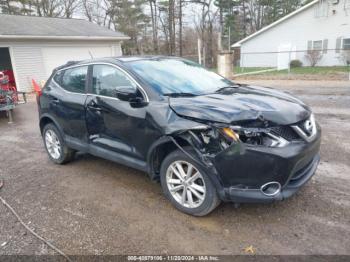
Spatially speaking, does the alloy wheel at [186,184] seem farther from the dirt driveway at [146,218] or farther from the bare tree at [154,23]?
the bare tree at [154,23]

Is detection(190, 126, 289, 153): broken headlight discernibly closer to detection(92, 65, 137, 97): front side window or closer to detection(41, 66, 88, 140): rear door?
detection(92, 65, 137, 97): front side window

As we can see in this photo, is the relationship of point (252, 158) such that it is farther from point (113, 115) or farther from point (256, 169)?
point (113, 115)

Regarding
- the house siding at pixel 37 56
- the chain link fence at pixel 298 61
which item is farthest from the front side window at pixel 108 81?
the chain link fence at pixel 298 61

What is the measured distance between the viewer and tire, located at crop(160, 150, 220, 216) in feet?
9.89

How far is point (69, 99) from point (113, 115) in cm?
109

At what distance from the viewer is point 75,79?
4.52m

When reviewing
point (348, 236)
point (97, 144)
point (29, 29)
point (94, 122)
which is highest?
point (29, 29)

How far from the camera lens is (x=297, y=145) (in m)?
2.84

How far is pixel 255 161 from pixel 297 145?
0.47 meters

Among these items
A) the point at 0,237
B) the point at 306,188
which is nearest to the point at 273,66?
the point at 306,188

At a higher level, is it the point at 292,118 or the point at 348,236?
the point at 292,118

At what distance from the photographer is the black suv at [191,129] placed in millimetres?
2764

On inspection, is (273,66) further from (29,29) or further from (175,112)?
(175,112)

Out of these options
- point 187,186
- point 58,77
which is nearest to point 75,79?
point 58,77
